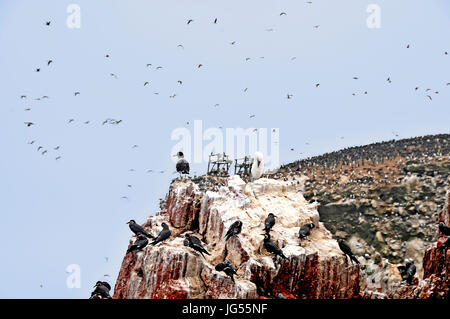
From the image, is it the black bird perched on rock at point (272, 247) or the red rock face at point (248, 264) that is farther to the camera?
the black bird perched on rock at point (272, 247)

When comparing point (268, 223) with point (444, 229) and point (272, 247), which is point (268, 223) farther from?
point (444, 229)

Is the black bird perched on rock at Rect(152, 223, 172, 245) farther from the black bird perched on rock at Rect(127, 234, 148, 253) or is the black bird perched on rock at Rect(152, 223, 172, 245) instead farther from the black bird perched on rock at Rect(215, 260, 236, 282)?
the black bird perched on rock at Rect(215, 260, 236, 282)

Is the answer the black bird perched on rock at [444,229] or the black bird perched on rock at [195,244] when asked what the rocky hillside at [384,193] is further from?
the black bird perched on rock at [195,244]

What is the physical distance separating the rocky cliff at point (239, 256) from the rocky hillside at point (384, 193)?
2203 centimetres

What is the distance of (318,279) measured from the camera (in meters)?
21.4

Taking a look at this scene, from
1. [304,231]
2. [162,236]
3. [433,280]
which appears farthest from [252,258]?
[433,280]

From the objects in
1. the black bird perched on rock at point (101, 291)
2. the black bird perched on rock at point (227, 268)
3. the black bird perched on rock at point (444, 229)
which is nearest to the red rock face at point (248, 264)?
the black bird perched on rock at point (227, 268)

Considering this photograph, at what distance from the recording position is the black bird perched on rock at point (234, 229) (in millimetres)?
21406

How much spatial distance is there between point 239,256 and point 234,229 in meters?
1.11

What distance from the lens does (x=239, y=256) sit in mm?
21203

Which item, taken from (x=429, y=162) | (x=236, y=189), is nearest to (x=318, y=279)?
(x=236, y=189)
